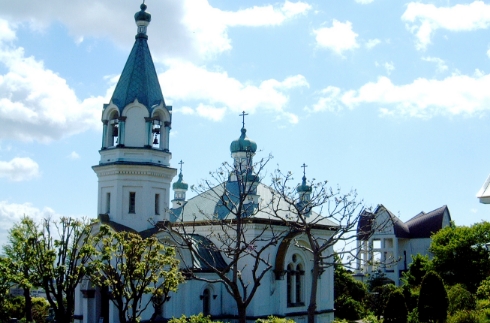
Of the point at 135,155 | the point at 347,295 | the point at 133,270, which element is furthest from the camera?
the point at 347,295

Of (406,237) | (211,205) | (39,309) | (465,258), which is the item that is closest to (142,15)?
(211,205)

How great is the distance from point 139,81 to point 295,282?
524 inches

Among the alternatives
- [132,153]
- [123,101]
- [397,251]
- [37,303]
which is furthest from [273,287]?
[397,251]

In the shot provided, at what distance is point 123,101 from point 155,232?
20.6 ft

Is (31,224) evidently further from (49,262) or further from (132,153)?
(132,153)

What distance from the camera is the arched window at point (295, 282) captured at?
31109 millimetres

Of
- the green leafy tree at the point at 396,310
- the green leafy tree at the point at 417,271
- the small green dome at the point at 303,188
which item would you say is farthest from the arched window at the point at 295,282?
the green leafy tree at the point at 417,271

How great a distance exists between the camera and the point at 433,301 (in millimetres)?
24750

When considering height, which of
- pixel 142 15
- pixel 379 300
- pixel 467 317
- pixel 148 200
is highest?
pixel 142 15

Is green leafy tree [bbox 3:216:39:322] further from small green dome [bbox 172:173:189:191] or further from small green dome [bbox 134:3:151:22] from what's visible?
small green dome [bbox 172:173:189:191]

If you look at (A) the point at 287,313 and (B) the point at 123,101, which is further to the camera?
(A) the point at 287,313

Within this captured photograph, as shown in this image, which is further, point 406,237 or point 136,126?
point 406,237

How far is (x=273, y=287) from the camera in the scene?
2950cm

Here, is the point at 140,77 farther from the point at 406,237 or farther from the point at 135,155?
the point at 406,237
